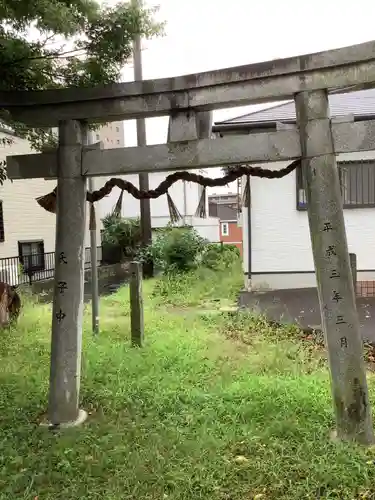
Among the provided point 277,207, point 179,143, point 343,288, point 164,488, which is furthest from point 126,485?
point 277,207

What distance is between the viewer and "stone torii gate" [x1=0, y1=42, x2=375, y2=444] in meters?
3.93

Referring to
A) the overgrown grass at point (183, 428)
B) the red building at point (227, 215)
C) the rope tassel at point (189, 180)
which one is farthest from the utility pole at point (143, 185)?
the red building at point (227, 215)

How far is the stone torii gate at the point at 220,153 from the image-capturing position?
12.9 feet

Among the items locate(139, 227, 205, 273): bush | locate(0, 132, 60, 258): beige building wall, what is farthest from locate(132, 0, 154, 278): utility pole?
locate(0, 132, 60, 258): beige building wall

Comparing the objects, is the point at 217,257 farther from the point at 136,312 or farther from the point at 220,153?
the point at 220,153

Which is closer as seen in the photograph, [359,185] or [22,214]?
[359,185]

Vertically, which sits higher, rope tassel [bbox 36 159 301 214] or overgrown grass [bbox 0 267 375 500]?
rope tassel [bbox 36 159 301 214]

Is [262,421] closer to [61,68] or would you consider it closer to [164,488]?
[164,488]

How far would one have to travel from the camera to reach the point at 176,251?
15703mm

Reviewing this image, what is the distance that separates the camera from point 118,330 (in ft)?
27.5

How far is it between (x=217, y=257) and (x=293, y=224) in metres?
5.68

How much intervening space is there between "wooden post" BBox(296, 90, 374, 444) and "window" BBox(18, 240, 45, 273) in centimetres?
1379

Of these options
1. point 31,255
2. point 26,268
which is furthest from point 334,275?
point 31,255

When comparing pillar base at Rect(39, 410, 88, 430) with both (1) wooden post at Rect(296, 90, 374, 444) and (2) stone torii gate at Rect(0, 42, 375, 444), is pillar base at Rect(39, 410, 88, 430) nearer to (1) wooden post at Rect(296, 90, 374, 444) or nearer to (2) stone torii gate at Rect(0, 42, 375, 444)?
(2) stone torii gate at Rect(0, 42, 375, 444)
